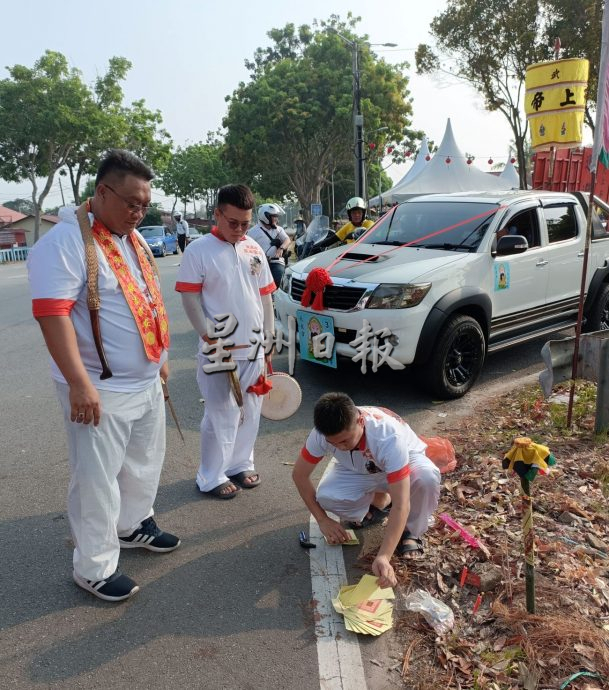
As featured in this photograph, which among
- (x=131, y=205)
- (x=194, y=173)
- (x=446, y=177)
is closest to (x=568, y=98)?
(x=131, y=205)

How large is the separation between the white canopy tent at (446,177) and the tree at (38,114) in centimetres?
1632

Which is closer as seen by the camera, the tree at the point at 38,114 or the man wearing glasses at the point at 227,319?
the man wearing glasses at the point at 227,319

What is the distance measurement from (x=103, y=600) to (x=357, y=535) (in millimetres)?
1350

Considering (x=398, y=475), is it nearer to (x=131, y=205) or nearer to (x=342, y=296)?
(x=131, y=205)

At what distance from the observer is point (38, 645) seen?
255 centimetres

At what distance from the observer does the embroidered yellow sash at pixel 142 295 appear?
2.58 m

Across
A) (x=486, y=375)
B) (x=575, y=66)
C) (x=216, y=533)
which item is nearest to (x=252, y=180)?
(x=575, y=66)

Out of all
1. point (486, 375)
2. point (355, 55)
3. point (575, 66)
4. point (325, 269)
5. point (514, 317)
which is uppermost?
point (355, 55)

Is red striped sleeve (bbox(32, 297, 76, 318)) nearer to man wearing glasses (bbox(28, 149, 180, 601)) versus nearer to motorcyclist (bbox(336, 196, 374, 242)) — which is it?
man wearing glasses (bbox(28, 149, 180, 601))

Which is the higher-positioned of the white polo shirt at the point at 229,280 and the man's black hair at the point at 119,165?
the man's black hair at the point at 119,165

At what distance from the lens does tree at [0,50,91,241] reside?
28297 mm

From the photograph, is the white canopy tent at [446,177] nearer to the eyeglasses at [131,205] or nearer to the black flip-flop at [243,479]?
the black flip-flop at [243,479]

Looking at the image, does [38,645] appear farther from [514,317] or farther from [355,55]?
[355,55]

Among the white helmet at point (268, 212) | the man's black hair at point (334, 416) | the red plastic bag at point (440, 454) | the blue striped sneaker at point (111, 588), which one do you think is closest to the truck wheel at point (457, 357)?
the red plastic bag at point (440, 454)
